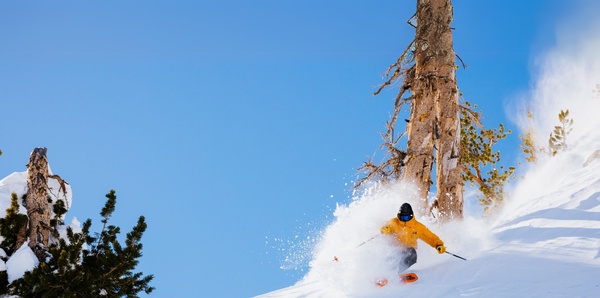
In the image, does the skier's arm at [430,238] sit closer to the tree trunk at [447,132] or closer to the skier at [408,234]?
the skier at [408,234]

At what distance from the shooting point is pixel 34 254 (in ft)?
32.8

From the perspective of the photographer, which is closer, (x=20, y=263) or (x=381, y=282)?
(x=381, y=282)

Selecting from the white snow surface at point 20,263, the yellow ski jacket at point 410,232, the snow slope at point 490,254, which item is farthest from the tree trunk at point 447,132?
the white snow surface at point 20,263

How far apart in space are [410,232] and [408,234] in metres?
0.05

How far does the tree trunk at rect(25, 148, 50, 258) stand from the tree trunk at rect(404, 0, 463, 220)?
29.0 feet

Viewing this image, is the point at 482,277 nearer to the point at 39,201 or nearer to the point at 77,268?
the point at 77,268

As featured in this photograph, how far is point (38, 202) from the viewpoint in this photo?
10.5m

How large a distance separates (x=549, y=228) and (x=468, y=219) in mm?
2803

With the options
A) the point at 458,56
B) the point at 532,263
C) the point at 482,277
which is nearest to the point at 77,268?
the point at 482,277

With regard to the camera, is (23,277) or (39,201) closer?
(23,277)

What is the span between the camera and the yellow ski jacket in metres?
9.83

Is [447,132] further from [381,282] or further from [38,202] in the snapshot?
[38,202]

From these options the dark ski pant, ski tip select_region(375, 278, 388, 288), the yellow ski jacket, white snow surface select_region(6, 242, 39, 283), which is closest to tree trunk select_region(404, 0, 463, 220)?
the yellow ski jacket

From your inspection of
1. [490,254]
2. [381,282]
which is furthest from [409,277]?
[490,254]
